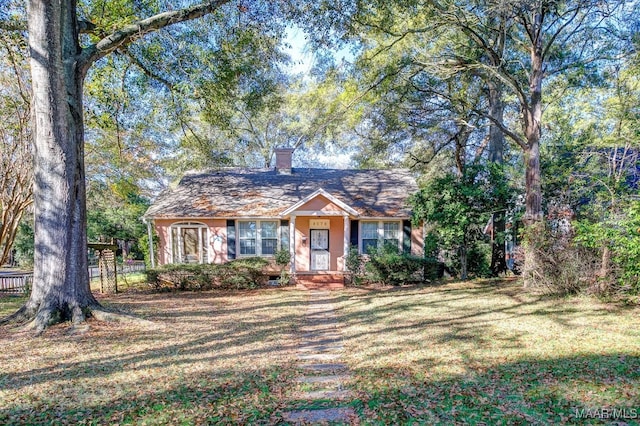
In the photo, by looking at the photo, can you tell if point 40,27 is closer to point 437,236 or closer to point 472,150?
point 437,236

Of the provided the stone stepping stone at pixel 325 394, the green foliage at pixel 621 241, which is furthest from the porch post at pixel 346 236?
the stone stepping stone at pixel 325 394

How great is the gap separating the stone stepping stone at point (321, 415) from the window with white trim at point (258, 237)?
10970 mm

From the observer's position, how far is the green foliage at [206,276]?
1262 cm

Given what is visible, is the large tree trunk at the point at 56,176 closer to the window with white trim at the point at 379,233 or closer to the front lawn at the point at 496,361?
the front lawn at the point at 496,361

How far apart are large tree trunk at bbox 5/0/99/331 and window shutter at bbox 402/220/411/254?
35.8 ft

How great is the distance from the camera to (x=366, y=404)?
3.85 meters

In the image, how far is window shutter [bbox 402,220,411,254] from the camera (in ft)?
47.6

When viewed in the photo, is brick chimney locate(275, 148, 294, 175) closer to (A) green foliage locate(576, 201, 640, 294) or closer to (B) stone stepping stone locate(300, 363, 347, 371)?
(A) green foliage locate(576, 201, 640, 294)

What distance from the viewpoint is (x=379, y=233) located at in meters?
14.7

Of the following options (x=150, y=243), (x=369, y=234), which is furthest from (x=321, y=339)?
(x=150, y=243)

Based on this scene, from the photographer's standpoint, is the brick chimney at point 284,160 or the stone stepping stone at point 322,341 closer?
the stone stepping stone at point 322,341

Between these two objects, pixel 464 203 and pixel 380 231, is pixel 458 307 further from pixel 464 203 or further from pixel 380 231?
pixel 380 231

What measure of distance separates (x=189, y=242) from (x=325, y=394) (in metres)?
11.9

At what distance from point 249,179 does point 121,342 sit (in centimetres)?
1170
